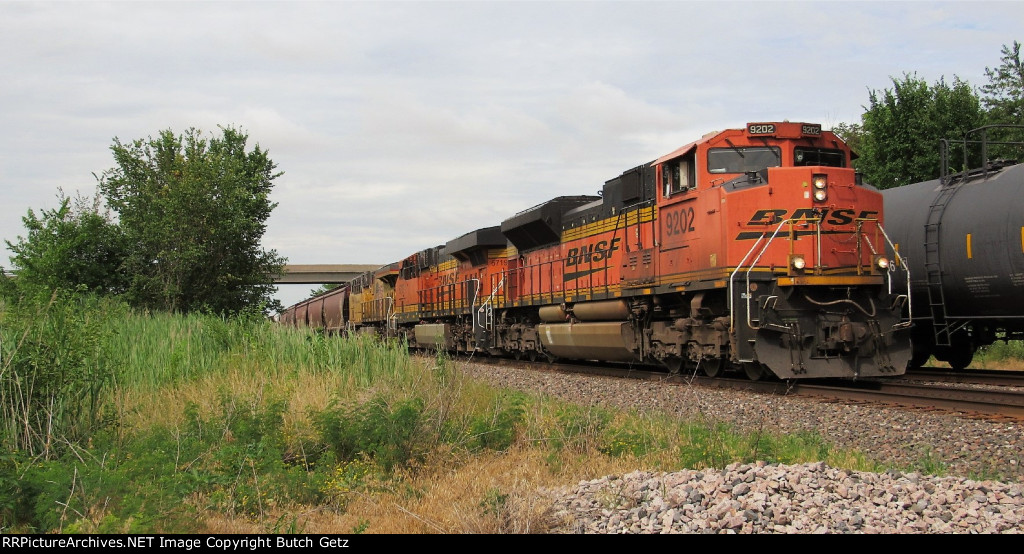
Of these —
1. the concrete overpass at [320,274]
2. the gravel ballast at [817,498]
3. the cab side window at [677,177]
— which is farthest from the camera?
the concrete overpass at [320,274]

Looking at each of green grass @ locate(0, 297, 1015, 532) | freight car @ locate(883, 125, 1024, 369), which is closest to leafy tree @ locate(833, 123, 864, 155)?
freight car @ locate(883, 125, 1024, 369)

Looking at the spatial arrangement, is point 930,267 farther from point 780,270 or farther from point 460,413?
point 460,413

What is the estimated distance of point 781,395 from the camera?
10.6 m

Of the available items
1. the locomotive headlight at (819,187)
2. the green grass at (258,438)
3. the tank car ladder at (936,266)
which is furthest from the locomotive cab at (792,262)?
the green grass at (258,438)

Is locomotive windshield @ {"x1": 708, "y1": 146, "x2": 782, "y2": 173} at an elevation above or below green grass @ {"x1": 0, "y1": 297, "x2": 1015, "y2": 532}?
above

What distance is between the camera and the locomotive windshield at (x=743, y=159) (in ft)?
39.0

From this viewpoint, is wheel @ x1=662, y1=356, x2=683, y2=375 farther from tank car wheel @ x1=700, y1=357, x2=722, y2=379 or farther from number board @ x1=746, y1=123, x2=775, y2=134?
number board @ x1=746, y1=123, x2=775, y2=134

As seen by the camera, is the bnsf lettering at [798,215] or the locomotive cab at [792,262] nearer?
the locomotive cab at [792,262]

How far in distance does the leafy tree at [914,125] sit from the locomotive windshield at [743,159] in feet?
46.0

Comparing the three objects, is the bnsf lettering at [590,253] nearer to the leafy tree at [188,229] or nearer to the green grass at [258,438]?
the green grass at [258,438]

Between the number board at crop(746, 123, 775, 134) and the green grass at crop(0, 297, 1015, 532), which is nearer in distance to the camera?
the green grass at crop(0, 297, 1015, 532)

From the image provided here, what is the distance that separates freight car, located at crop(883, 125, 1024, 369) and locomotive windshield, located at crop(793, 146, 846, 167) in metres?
1.88

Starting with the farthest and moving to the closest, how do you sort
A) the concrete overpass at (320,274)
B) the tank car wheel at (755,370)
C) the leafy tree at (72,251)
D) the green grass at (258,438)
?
the concrete overpass at (320,274)
the leafy tree at (72,251)
the tank car wheel at (755,370)
the green grass at (258,438)

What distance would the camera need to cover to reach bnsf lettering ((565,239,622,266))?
15.2 metres
